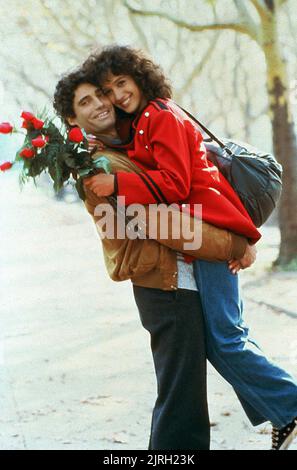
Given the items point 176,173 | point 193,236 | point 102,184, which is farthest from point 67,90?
point 193,236

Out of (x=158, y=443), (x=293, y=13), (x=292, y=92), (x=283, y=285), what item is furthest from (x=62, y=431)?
(x=293, y=13)

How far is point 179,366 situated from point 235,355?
0.17 metres

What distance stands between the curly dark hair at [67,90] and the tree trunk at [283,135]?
328cm

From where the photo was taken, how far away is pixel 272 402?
1.99 metres

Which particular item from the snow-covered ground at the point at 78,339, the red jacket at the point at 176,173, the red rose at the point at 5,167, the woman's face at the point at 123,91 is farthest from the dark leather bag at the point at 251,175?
the snow-covered ground at the point at 78,339

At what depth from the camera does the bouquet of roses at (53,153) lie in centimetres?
188

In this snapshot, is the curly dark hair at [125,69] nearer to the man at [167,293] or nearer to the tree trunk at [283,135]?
the man at [167,293]

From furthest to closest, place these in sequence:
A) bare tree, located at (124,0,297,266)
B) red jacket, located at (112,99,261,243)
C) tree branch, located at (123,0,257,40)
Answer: tree branch, located at (123,0,257,40)
bare tree, located at (124,0,297,266)
red jacket, located at (112,99,261,243)

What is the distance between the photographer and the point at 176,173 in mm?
1827

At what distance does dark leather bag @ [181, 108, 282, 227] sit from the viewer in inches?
78.9

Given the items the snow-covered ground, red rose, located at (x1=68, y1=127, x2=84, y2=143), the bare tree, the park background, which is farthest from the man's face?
the bare tree

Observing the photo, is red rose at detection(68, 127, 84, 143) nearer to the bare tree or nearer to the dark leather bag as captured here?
the dark leather bag

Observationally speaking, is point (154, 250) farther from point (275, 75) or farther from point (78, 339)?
point (275, 75)

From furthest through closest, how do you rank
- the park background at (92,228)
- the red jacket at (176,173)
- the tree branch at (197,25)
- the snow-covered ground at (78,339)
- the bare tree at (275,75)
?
1. the tree branch at (197,25)
2. the bare tree at (275,75)
3. the park background at (92,228)
4. the snow-covered ground at (78,339)
5. the red jacket at (176,173)
